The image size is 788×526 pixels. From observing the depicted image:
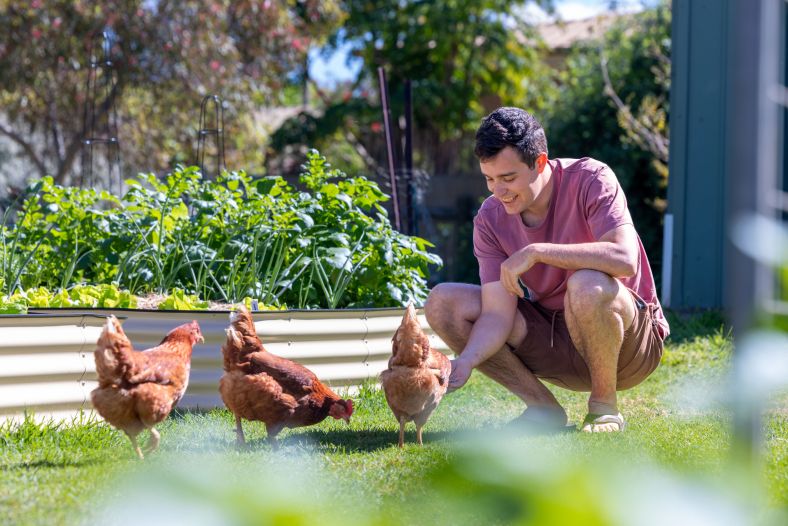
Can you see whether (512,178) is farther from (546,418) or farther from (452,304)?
(546,418)

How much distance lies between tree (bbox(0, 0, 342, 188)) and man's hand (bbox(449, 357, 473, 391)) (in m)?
10.3

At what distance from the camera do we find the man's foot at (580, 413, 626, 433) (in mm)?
3721

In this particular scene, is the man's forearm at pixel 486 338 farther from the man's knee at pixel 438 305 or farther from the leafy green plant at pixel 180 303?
the leafy green plant at pixel 180 303

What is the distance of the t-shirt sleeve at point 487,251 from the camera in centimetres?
387

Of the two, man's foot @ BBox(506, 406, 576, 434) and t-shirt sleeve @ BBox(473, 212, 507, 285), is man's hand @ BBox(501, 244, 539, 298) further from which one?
man's foot @ BBox(506, 406, 576, 434)

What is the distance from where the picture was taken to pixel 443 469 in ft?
2.00

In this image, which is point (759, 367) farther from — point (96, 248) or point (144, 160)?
point (144, 160)

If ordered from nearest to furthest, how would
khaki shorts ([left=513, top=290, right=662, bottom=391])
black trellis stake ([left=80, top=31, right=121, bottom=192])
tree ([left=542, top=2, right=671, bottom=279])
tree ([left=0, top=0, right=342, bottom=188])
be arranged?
khaki shorts ([left=513, top=290, right=662, bottom=391]) < black trellis stake ([left=80, top=31, right=121, bottom=192]) < tree ([left=542, top=2, right=671, bottom=279]) < tree ([left=0, top=0, right=342, bottom=188])

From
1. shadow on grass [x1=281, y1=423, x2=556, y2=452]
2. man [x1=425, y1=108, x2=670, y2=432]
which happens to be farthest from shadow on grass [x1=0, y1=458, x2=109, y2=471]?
man [x1=425, y1=108, x2=670, y2=432]

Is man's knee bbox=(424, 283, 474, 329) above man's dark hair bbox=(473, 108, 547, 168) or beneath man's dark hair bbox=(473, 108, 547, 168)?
beneath

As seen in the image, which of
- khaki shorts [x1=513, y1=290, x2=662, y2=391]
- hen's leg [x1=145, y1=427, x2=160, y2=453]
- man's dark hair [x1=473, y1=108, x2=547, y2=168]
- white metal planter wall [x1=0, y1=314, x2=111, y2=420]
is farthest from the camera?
khaki shorts [x1=513, y1=290, x2=662, y2=391]

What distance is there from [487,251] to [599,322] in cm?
57

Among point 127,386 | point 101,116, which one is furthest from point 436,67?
point 127,386

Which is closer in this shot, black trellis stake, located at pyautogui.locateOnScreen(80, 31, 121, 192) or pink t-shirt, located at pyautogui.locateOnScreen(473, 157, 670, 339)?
pink t-shirt, located at pyautogui.locateOnScreen(473, 157, 670, 339)
